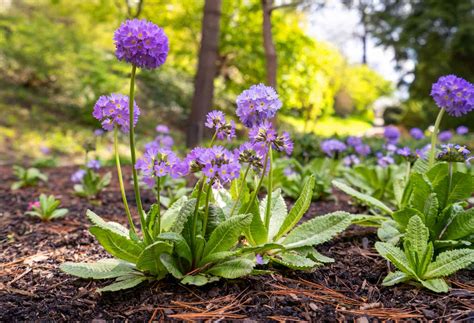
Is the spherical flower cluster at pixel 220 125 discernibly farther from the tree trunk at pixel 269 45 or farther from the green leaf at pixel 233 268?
the tree trunk at pixel 269 45

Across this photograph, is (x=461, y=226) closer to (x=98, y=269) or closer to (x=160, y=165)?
(x=160, y=165)

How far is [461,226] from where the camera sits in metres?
2.09

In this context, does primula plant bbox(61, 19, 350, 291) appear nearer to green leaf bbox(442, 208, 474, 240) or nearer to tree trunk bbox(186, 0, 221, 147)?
green leaf bbox(442, 208, 474, 240)

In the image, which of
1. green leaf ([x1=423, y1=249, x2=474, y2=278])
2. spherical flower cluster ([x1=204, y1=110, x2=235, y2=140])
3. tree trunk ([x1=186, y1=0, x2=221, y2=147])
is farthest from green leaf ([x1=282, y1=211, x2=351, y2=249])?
tree trunk ([x1=186, y1=0, x2=221, y2=147])

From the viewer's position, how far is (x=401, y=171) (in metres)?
3.46

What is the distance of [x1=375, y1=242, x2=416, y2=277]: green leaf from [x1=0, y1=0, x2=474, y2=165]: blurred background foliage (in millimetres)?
7650

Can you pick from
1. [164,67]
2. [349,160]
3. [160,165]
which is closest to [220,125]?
[160,165]

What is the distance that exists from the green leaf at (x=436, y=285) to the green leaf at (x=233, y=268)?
71 centimetres

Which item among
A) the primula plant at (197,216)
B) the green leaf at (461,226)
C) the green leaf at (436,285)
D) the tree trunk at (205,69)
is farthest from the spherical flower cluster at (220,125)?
the tree trunk at (205,69)

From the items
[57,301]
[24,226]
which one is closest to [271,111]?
[57,301]

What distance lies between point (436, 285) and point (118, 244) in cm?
129

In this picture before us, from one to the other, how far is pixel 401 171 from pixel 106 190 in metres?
2.56

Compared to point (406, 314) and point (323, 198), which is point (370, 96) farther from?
point (406, 314)

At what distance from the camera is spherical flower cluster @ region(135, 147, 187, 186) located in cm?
164
